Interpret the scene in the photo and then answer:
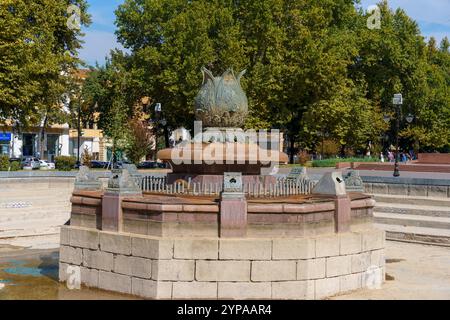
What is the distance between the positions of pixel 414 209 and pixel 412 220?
90 centimetres

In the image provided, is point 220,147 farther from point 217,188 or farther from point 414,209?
point 414,209

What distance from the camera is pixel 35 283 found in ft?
38.1

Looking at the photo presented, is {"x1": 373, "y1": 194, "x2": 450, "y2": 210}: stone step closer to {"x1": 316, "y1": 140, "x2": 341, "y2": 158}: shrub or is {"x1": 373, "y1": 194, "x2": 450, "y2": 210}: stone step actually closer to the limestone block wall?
the limestone block wall

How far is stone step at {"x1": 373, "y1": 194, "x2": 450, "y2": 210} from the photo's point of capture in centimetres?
1972

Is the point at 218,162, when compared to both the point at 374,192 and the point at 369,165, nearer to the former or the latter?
the point at 374,192

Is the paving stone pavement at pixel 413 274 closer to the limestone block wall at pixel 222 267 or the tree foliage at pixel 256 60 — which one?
the limestone block wall at pixel 222 267

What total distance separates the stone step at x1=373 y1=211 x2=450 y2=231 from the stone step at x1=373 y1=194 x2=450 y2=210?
0.87 m

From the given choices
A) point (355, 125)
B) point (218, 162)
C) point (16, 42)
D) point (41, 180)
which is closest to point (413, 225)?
point (218, 162)

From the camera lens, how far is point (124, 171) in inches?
441

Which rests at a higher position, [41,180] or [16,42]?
[16,42]

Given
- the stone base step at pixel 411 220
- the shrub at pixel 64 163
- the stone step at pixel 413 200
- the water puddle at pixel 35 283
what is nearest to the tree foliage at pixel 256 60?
the shrub at pixel 64 163

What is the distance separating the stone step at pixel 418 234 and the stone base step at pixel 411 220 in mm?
221

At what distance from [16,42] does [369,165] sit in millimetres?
23544

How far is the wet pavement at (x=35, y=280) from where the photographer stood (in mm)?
10535
